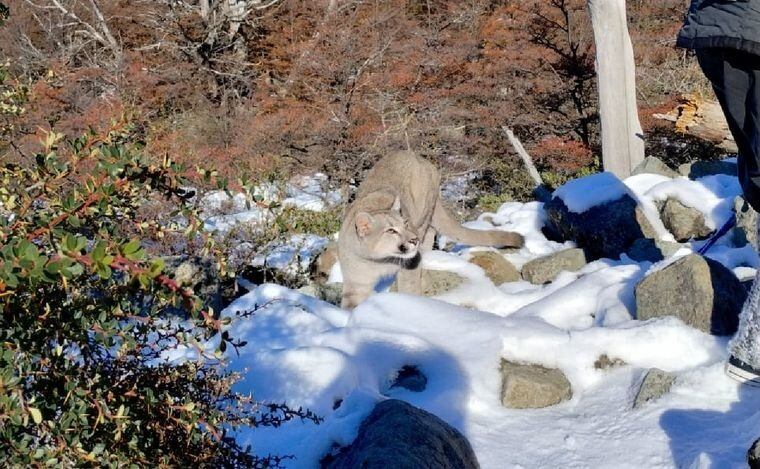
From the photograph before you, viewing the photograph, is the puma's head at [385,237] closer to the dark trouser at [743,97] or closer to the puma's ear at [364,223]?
the puma's ear at [364,223]

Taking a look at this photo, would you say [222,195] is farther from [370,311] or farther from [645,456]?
[645,456]

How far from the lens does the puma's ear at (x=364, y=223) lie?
5684mm

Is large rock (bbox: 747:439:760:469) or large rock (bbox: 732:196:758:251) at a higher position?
large rock (bbox: 747:439:760:469)

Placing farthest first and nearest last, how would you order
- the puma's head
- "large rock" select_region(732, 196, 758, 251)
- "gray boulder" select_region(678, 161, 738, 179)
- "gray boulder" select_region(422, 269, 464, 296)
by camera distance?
1. "gray boulder" select_region(678, 161, 738, 179)
2. "gray boulder" select_region(422, 269, 464, 296)
3. "large rock" select_region(732, 196, 758, 251)
4. the puma's head

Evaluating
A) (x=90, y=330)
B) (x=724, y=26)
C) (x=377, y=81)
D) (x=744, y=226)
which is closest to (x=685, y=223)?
(x=744, y=226)

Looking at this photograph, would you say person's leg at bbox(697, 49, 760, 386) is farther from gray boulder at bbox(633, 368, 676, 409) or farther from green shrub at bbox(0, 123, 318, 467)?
green shrub at bbox(0, 123, 318, 467)

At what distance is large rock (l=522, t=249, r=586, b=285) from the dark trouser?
9.07 ft

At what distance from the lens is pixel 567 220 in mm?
7121

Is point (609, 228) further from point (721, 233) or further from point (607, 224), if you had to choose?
point (721, 233)

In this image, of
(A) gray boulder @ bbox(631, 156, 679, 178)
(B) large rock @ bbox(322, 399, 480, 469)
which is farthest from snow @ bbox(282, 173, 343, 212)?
(B) large rock @ bbox(322, 399, 480, 469)

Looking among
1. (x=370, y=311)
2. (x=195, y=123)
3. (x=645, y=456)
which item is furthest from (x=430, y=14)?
(x=645, y=456)

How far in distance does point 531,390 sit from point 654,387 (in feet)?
2.12

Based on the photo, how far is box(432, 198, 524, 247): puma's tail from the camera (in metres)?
6.82

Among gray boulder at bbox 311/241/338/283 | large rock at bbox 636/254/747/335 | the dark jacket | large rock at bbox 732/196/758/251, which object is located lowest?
gray boulder at bbox 311/241/338/283
